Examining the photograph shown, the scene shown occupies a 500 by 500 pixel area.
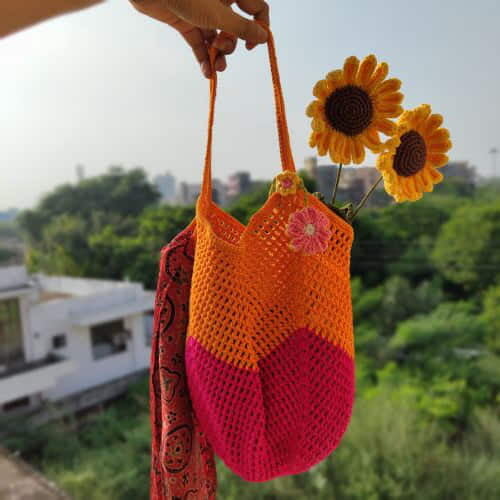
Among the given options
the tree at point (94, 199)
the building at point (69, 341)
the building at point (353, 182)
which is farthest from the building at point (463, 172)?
the tree at point (94, 199)

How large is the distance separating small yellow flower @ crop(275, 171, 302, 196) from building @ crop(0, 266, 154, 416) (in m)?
4.89

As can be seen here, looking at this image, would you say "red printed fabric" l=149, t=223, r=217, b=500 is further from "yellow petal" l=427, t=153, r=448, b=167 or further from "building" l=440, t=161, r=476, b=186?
"building" l=440, t=161, r=476, b=186

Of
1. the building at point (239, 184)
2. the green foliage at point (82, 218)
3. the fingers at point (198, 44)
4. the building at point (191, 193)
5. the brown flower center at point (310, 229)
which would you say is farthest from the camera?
the green foliage at point (82, 218)

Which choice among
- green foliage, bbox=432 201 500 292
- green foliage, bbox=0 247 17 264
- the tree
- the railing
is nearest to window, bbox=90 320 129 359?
the railing

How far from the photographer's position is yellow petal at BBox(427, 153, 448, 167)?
0.31 m

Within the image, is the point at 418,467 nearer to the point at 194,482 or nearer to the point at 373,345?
the point at 373,345

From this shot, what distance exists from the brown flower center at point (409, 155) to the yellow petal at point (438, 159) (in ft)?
0.04

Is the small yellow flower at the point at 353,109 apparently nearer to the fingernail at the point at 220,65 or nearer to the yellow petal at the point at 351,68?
the yellow petal at the point at 351,68

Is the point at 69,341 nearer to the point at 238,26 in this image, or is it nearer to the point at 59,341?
the point at 59,341

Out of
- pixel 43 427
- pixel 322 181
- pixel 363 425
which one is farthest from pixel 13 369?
pixel 322 181

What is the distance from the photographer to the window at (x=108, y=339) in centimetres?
550

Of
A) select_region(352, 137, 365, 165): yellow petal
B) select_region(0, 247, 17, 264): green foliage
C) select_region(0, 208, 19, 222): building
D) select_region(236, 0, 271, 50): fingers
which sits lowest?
select_region(0, 247, 17, 264): green foliage

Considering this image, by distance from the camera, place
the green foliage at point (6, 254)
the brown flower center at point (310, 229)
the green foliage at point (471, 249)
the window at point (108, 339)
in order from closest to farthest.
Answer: the brown flower center at point (310, 229), the green foliage at point (471, 249), the window at point (108, 339), the green foliage at point (6, 254)

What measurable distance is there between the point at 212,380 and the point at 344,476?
302 centimetres
